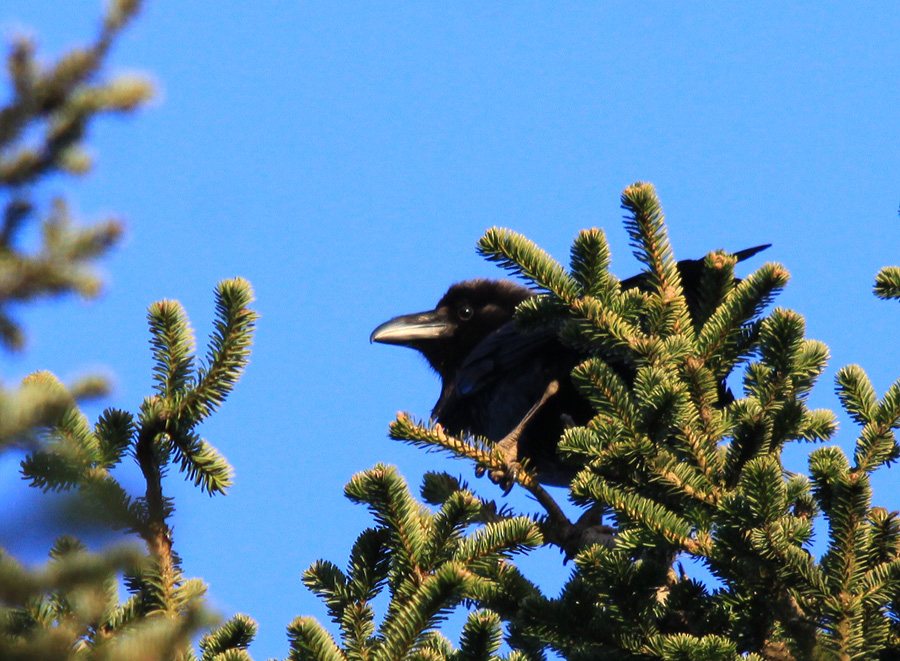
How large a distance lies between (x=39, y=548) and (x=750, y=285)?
1.96m

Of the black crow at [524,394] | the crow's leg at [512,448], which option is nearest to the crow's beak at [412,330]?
the black crow at [524,394]

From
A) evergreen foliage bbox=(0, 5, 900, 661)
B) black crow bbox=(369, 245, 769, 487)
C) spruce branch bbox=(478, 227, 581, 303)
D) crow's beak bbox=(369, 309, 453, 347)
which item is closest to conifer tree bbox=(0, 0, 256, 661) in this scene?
evergreen foliage bbox=(0, 5, 900, 661)

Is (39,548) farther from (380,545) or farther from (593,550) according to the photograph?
(593,550)

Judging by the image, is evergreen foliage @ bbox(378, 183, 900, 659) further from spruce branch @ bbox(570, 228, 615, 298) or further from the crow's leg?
the crow's leg

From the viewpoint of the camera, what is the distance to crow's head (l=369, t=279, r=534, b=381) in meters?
6.44

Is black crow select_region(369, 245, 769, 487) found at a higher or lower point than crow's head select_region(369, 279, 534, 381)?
lower

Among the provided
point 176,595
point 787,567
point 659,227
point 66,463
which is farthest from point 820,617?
point 66,463

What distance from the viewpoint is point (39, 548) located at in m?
1.40

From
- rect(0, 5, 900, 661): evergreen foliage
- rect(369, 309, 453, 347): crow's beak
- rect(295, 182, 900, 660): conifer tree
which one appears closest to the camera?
rect(0, 5, 900, 661): evergreen foliage

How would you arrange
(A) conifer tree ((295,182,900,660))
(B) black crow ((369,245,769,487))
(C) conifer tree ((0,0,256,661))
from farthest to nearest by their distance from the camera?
(B) black crow ((369,245,769,487)) < (A) conifer tree ((295,182,900,660)) < (C) conifer tree ((0,0,256,661))

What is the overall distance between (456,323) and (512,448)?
2.23m

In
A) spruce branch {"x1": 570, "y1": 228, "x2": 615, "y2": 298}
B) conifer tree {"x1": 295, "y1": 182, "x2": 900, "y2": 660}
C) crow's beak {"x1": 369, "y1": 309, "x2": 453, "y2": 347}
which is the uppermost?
crow's beak {"x1": 369, "y1": 309, "x2": 453, "y2": 347}

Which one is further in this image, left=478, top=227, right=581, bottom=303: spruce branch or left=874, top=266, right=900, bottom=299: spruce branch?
left=478, top=227, right=581, bottom=303: spruce branch

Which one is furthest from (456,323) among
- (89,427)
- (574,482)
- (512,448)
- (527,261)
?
(89,427)
